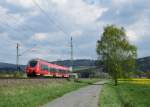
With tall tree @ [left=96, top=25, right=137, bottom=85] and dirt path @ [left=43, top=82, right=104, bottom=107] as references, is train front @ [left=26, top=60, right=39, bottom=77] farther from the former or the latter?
dirt path @ [left=43, top=82, right=104, bottom=107]

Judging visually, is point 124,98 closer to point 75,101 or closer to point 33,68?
point 75,101

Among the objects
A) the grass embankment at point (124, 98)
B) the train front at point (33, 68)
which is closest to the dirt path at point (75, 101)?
the grass embankment at point (124, 98)

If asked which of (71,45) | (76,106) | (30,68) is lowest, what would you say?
(76,106)

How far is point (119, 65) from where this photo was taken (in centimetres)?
8719

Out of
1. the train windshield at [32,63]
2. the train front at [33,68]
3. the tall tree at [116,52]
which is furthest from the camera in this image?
the tall tree at [116,52]

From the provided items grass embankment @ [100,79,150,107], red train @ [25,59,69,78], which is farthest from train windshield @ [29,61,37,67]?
grass embankment @ [100,79,150,107]

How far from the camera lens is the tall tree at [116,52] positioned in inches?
3428

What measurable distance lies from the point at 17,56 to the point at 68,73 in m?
16.2

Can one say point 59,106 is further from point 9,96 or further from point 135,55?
point 135,55

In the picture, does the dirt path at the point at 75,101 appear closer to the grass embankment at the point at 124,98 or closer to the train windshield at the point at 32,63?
the grass embankment at the point at 124,98

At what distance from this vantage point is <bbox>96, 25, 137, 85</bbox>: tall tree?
87.1m

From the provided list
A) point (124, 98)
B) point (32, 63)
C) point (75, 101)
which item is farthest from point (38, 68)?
point (75, 101)

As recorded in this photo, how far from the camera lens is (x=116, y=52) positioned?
8844 cm

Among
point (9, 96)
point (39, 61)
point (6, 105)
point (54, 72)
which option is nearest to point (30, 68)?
point (39, 61)
